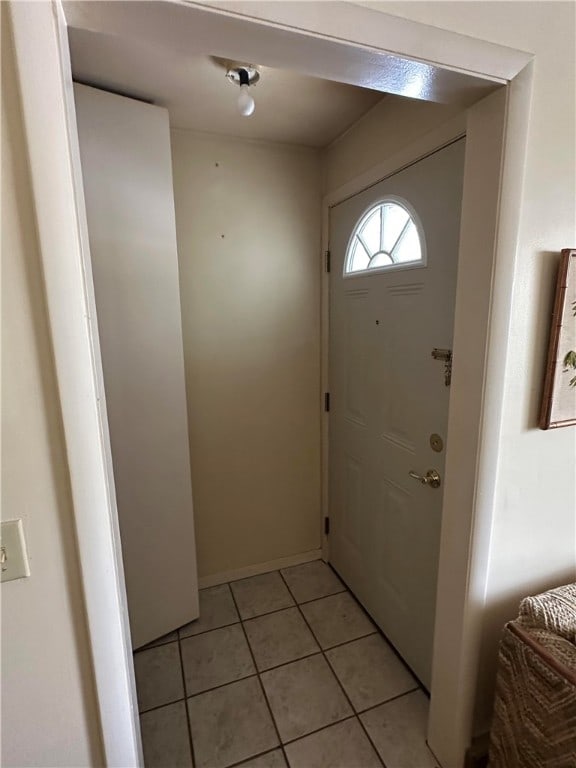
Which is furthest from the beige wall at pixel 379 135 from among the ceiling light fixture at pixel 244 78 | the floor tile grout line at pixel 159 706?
the floor tile grout line at pixel 159 706

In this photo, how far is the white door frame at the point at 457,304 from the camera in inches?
24.5

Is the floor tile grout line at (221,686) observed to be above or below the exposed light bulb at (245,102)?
below

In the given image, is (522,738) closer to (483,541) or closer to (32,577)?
(483,541)

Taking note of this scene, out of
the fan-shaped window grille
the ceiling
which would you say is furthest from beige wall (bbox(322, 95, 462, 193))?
the fan-shaped window grille

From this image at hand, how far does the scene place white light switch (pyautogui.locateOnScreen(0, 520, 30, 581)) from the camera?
0.67 m

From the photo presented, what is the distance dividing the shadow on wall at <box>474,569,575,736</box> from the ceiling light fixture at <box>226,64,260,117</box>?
180 centimetres

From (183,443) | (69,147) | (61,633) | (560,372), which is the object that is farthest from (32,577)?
(560,372)

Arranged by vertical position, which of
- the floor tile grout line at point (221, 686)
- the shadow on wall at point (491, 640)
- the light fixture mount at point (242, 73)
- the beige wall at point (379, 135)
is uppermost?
the light fixture mount at point (242, 73)

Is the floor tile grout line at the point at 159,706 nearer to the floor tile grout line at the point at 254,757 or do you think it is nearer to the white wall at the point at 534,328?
the floor tile grout line at the point at 254,757

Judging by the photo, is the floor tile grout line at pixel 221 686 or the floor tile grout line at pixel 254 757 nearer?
the floor tile grout line at pixel 254 757

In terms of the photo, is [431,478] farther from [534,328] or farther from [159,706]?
[159,706]

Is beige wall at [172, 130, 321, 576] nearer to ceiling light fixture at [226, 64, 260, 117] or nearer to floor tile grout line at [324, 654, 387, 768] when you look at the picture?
ceiling light fixture at [226, 64, 260, 117]

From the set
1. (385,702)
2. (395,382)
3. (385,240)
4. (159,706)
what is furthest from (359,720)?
(385,240)

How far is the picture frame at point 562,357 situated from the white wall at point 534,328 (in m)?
0.02
